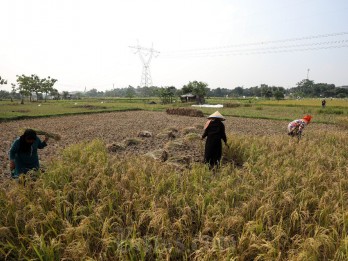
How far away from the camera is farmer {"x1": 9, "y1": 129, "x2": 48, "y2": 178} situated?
425 centimetres

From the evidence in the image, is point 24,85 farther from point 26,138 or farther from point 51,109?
point 26,138

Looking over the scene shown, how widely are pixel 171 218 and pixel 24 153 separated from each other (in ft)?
9.47

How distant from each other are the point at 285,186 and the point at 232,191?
1.13m

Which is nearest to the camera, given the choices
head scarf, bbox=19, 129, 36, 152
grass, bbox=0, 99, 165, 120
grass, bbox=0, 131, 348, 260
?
grass, bbox=0, 131, 348, 260

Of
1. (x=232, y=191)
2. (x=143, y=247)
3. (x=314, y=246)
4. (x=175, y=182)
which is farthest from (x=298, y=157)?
(x=143, y=247)

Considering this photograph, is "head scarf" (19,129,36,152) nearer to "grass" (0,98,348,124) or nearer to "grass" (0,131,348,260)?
"grass" (0,131,348,260)

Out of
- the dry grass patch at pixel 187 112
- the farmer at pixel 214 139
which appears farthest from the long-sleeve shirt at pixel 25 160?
the dry grass patch at pixel 187 112

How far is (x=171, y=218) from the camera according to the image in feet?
11.6

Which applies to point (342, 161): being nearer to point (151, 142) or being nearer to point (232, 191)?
point (232, 191)

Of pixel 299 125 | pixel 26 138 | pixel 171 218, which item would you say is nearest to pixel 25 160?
pixel 26 138

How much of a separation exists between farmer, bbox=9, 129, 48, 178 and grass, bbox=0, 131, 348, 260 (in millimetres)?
298

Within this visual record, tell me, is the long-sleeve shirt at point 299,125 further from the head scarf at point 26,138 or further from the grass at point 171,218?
the head scarf at point 26,138

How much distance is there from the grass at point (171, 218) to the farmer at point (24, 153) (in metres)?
0.30

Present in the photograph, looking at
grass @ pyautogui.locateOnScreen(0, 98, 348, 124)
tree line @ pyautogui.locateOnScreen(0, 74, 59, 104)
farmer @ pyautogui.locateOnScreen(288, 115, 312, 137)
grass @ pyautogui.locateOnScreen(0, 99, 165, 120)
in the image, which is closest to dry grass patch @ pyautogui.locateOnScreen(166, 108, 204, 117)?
grass @ pyautogui.locateOnScreen(0, 98, 348, 124)
